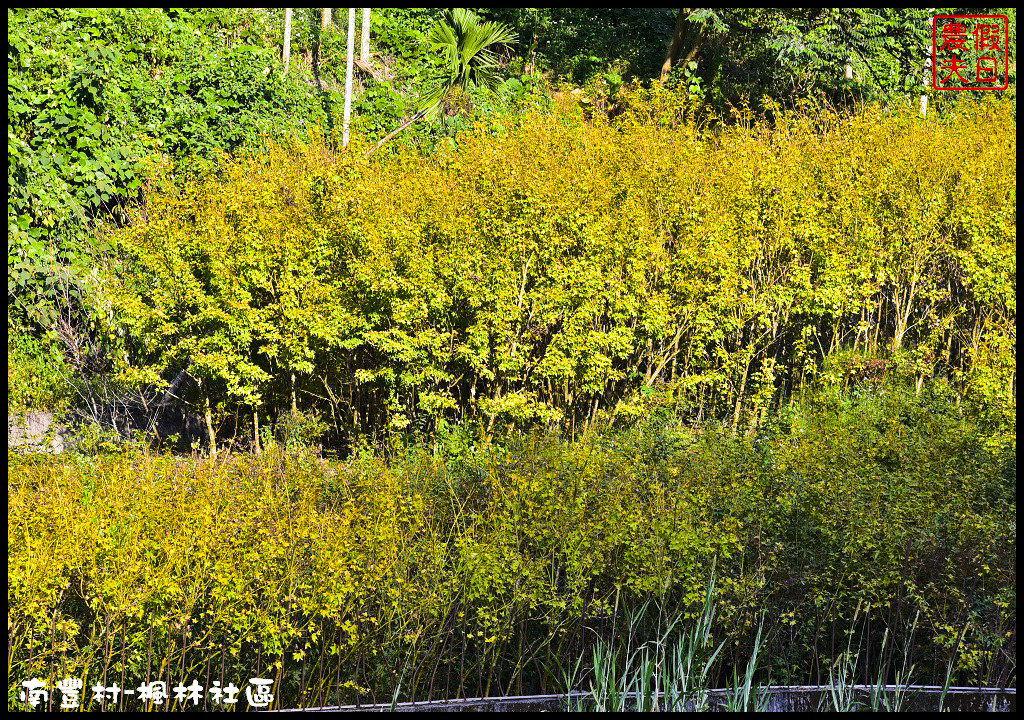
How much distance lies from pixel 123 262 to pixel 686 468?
17.6 ft

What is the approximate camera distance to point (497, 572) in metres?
5.05

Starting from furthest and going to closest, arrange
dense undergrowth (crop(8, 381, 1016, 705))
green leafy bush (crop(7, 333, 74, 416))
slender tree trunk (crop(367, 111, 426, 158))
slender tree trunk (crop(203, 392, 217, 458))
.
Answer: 1. slender tree trunk (crop(367, 111, 426, 158))
2. green leafy bush (crop(7, 333, 74, 416))
3. slender tree trunk (crop(203, 392, 217, 458))
4. dense undergrowth (crop(8, 381, 1016, 705))

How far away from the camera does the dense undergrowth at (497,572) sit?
4867mm

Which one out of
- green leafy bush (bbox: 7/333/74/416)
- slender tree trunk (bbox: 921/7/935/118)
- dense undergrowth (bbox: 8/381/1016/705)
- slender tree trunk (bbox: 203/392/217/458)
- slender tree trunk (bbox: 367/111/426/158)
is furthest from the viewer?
slender tree trunk (bbox: 367/111/426/158)

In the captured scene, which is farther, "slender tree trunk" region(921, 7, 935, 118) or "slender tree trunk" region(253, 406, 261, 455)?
"slender tree trunk" region(921, 7, 935, 118)

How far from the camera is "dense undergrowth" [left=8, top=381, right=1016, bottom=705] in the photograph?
487cm

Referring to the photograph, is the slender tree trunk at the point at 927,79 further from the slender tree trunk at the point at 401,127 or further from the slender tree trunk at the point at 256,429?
the slender tree trunk at the point at 256,429

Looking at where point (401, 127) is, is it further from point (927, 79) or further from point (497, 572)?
point (497, 572)

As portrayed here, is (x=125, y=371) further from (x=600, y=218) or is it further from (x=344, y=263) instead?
(x=600, y=218)

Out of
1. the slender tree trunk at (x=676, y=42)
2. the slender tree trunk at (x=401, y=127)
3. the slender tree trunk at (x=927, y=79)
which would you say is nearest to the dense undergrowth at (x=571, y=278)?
the slender tree trunk at (x=927, y=79)

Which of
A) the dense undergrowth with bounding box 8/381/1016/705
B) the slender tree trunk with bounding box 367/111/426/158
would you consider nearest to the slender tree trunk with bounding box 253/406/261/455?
the dense undergrowth with bounding box 8/381/1016/705

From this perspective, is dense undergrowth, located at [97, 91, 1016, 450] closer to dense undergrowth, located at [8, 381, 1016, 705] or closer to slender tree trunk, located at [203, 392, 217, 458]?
slender tree trunk, located at [203, 392, 217, 458]

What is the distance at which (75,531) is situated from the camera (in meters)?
4.88

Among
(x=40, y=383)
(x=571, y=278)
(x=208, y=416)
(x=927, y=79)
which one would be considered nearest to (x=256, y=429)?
(x=208, y=416)
